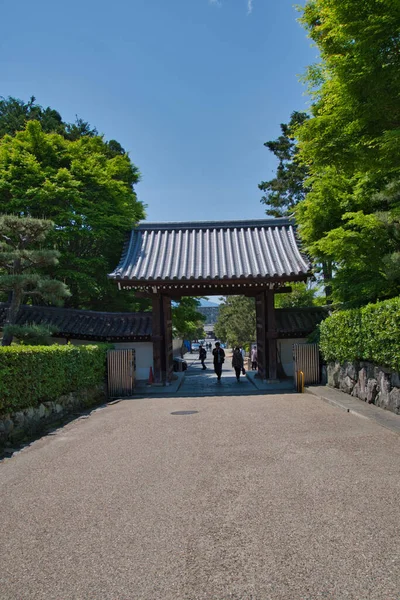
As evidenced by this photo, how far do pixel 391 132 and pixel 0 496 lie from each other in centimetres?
688

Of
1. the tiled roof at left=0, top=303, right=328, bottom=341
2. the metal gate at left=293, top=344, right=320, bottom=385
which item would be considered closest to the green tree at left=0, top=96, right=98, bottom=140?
the tiled roof at left=0, top=303, right=328, bottom=341

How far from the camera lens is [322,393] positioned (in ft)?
39.5

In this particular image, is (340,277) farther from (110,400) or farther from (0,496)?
(0,496)

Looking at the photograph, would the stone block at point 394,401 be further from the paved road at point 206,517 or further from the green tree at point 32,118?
the green tree at point 32,118

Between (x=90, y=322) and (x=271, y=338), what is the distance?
7.39 metres

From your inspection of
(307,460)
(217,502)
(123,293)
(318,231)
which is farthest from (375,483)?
(123,293)

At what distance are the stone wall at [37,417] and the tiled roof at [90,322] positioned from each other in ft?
15.4

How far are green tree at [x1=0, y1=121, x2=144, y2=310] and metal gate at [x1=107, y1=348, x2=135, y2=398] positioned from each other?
413 centimetres

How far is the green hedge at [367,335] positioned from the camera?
841 cm

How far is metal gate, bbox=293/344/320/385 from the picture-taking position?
1465 centimetres

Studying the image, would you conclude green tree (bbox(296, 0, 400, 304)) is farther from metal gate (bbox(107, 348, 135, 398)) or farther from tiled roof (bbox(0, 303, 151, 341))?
tiled roof (bbox(0, 303, 151, 341))

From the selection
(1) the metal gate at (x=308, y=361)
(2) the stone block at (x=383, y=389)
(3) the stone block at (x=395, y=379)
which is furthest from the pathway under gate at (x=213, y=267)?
(3) the stone block at (x=395, y=379)

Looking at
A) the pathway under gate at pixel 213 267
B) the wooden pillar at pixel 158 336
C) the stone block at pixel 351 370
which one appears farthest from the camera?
the wooden pillar at pixel 158 336

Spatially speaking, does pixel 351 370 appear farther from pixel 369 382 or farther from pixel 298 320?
pixel 298 320
